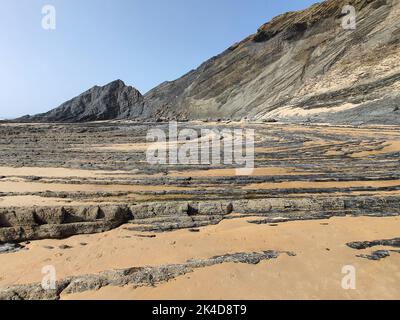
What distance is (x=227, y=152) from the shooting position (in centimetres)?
2655

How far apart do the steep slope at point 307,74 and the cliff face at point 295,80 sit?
5.1 inches

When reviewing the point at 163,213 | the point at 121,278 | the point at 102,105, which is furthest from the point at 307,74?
the point at 121,278

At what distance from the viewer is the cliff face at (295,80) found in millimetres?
44156

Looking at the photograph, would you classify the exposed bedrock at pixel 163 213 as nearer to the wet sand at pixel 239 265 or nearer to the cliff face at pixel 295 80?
the wet sand at pixel 239 265

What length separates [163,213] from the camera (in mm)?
13820

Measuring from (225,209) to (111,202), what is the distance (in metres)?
4.69

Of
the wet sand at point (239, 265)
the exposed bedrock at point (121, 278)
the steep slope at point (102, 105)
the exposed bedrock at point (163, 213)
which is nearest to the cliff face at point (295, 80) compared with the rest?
the steep slope at point (102, 105)

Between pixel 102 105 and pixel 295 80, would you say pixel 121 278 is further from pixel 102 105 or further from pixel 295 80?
pixel 102 105

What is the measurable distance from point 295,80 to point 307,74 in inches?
81.8

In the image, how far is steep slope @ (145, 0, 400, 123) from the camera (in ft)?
143

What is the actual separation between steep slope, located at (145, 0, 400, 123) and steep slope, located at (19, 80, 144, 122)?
6330 mm
